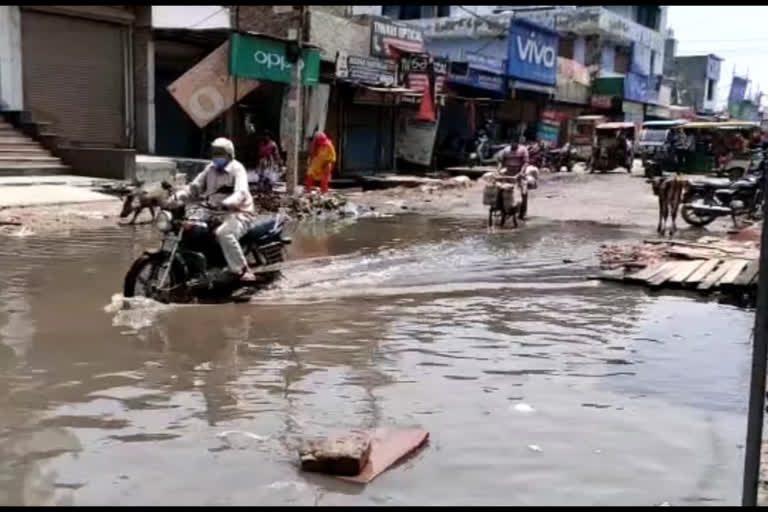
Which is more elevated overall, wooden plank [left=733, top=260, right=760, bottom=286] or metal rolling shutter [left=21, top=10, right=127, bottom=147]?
metal rolling shutter [left=21, top=10, right=127, bottom=147]

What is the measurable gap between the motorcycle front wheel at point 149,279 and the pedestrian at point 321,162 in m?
11.5

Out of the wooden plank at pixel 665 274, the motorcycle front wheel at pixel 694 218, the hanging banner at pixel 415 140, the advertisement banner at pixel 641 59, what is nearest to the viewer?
the wooden plank at pixel 665 274

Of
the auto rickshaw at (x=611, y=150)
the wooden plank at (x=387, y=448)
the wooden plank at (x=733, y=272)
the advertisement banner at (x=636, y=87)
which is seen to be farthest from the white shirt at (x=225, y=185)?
the advertisement banner at (x=636, y=87)

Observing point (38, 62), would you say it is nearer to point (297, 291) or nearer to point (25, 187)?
point (25, 187)

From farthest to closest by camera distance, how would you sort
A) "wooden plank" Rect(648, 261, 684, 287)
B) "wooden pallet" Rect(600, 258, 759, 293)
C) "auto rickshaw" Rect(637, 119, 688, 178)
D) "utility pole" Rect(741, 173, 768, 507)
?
"auto rickshaw" Rect(637, 119, 688, 178), "wooden plank" Rect(648, 261, 684, 287), "wooden pallet" Rect(600, 258, 759, 293), "utility pole" Rect(741, 173, 768, 507)

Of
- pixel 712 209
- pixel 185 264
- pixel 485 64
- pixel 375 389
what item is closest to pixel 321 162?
pixel 712 209

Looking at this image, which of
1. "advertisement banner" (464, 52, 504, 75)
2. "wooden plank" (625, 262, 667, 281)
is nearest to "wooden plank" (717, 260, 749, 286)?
"wooden plank" (625, 262, 667, 281)

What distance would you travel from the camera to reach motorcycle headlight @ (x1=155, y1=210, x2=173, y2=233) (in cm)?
747

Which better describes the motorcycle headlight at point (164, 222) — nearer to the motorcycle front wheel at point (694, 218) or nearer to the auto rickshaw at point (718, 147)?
the motorcycle front wheel at point (694, 218)

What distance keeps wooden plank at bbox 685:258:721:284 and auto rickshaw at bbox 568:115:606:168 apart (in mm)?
27056

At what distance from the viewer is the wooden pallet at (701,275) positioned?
9.30 meters

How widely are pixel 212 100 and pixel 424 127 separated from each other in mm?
11198

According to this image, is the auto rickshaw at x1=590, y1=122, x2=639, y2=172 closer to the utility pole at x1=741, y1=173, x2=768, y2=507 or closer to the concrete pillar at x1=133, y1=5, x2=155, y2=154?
the concrete pillar at x1=133, y1=5, x2=155, y2=154

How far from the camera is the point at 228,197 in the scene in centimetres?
782
